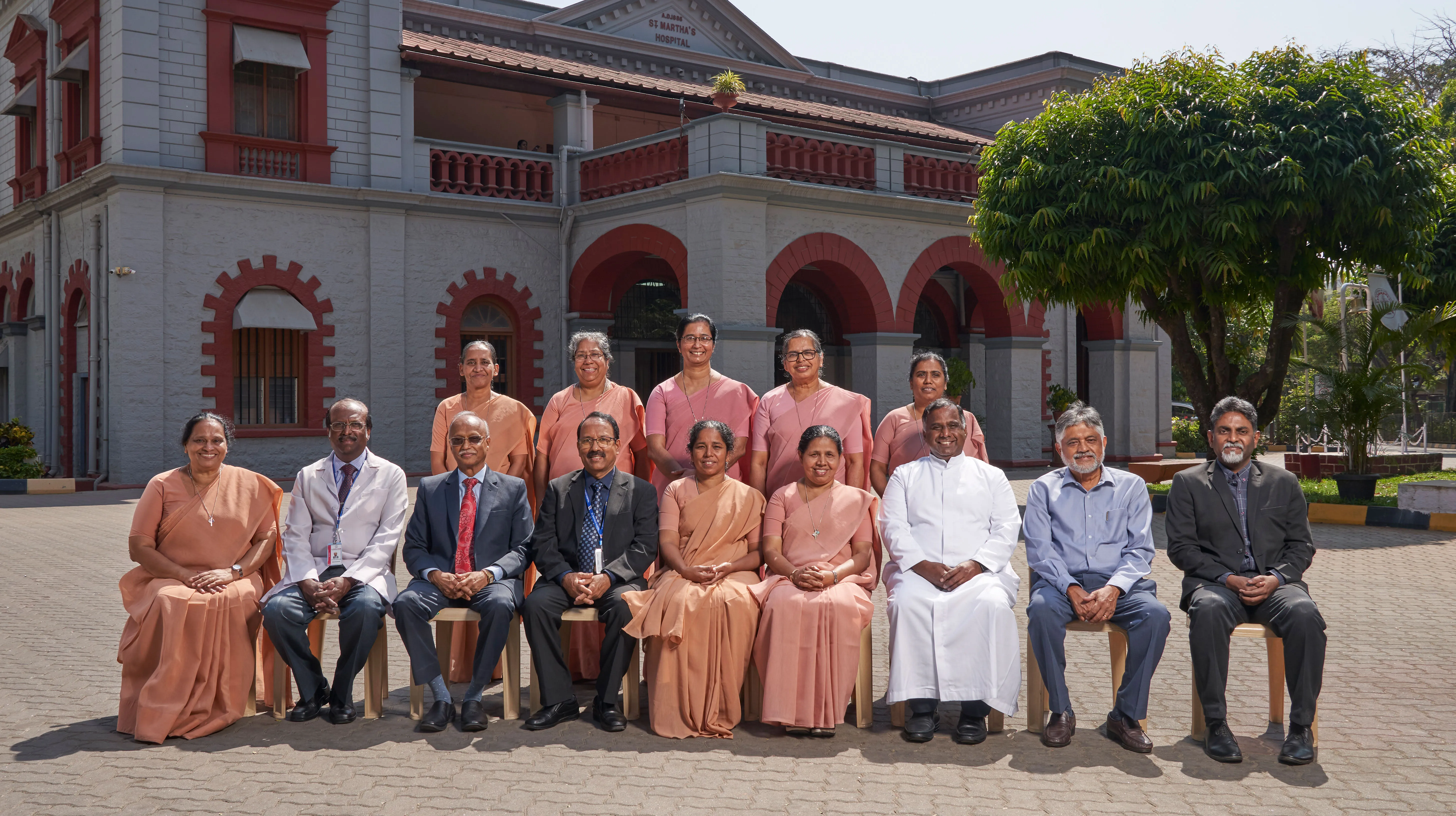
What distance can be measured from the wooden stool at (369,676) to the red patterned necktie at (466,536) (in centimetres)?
49

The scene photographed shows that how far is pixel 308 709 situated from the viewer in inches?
229

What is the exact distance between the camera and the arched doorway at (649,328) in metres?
21.4

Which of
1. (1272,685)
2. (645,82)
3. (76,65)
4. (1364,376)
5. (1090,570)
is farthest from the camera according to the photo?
(645,82)

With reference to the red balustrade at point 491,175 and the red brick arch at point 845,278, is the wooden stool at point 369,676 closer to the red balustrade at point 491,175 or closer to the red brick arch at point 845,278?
the red brick arch at point 845,278

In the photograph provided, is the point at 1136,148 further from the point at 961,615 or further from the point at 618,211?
the point at 961,615

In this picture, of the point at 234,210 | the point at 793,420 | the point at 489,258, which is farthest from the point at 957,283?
the point at 793,420

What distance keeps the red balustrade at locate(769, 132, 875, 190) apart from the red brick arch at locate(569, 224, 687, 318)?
6.18 ft

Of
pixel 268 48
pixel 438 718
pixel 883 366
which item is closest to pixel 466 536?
pixel 438 718

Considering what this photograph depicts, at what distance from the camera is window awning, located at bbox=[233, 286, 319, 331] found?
1772cm

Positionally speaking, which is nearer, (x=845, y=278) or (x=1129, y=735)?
(x=1129, y=735)

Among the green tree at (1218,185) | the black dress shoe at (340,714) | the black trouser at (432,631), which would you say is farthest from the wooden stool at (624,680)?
the green tree at (1218,185)

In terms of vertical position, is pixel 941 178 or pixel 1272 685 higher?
pixel 941 178

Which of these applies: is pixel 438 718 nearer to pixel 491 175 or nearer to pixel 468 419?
pixel 468 419

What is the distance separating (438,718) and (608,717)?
0.80m
